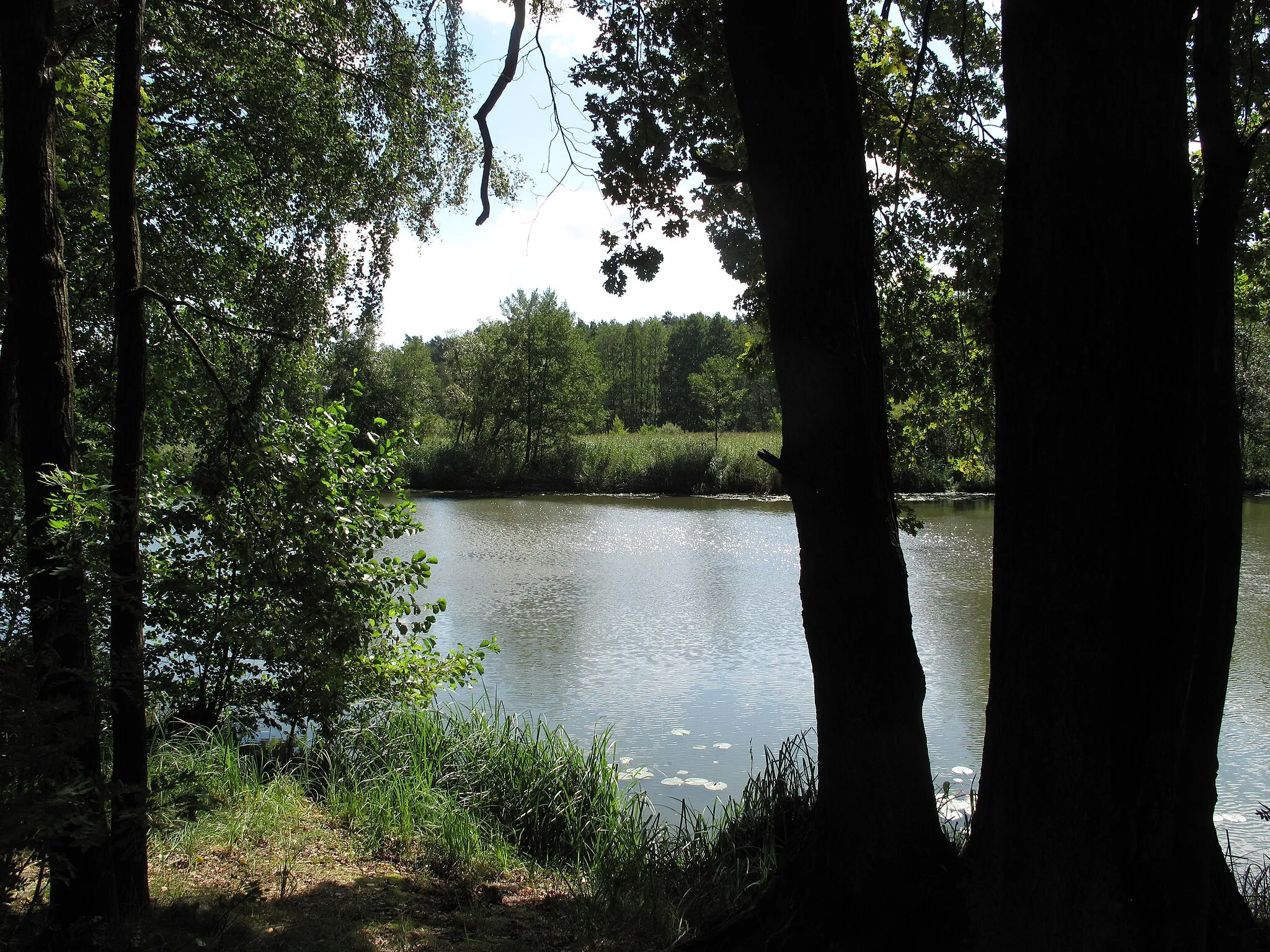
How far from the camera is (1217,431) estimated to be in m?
2.36

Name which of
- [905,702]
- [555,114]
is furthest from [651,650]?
[905,702]

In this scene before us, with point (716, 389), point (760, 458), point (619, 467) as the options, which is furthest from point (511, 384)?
point (760, 458)

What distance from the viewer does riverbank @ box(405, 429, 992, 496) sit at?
27.8 meters

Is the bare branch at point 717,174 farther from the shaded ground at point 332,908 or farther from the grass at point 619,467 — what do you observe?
the grass at point 619,467

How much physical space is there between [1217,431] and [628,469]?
28.3 meters

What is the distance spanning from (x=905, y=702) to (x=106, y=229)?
7.00 m

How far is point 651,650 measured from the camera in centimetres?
970

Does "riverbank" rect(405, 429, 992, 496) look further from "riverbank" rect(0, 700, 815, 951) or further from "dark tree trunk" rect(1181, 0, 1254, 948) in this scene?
"dark tree trunk" rect(1181, 0, 1254, 948)

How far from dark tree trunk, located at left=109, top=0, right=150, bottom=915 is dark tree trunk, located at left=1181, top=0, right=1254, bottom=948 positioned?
9.79ft

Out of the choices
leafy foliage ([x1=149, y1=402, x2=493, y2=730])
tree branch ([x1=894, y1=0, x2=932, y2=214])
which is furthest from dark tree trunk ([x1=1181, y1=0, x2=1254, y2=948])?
leafy foliage ([x1=149, y1=402, x2=493, y2=730])

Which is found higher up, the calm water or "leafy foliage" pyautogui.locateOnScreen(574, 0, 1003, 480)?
"leafy foliage" pyautogui.locateOnScreen(574, 0, 1003, 480)

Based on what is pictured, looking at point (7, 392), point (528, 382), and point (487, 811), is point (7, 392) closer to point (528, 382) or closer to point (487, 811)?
point (487, 811)

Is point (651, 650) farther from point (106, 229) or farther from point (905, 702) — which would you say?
point (905, 702)

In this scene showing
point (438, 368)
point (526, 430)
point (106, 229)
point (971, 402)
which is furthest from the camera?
point (438, 368)
